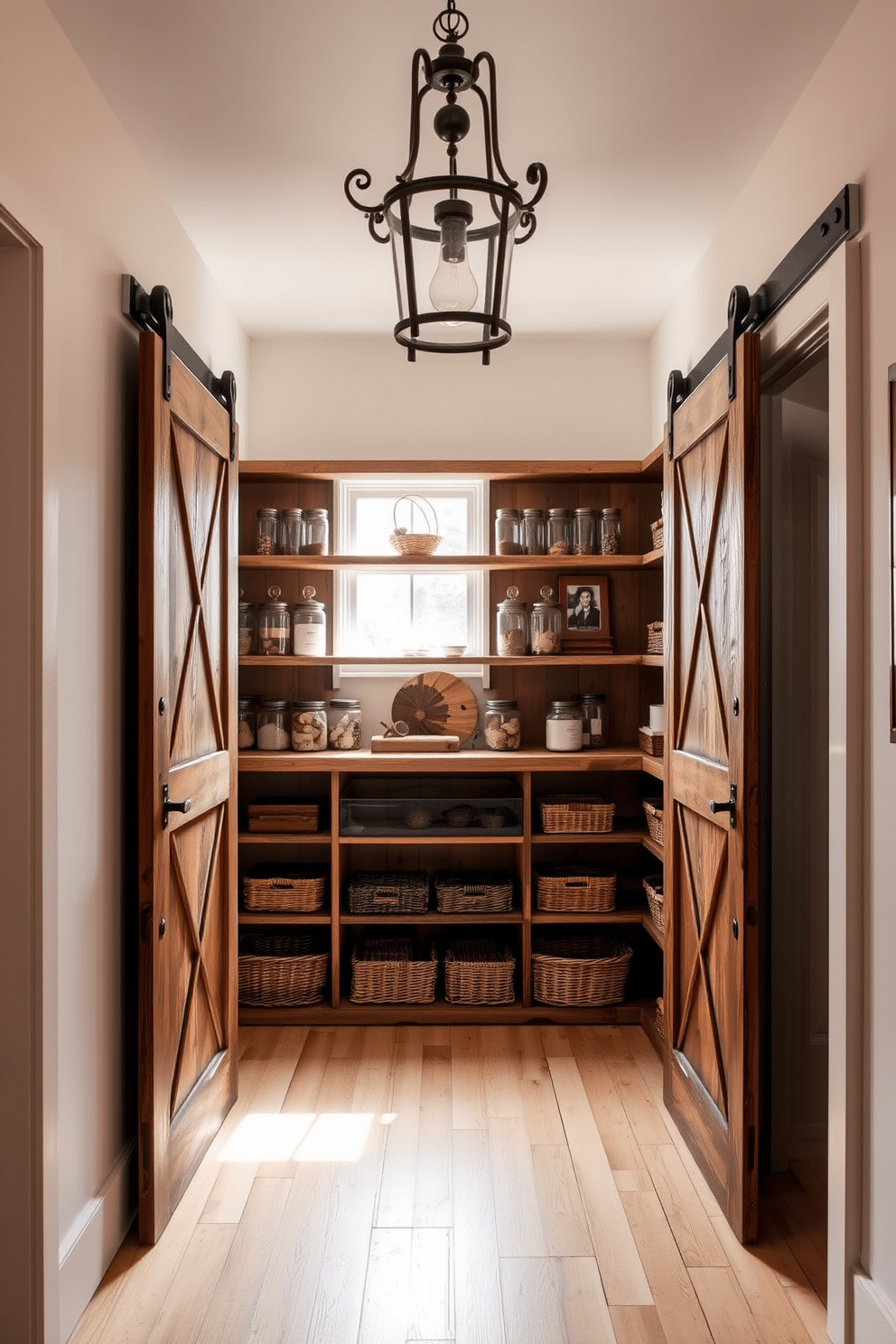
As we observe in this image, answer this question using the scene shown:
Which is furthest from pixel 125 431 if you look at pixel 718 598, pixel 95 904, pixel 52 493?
pixel 718 598

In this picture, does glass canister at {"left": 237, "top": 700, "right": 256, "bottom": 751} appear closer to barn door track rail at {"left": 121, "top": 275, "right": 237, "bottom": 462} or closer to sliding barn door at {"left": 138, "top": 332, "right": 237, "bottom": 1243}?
sliding barn door at {"left": 138, "top": 332, "right": 237, "bottom": 1243}

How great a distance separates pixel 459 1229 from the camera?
243cm

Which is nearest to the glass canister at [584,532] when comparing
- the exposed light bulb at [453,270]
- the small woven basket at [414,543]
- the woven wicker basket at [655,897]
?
the small woven basket at [414,543]

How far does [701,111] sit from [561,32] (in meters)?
0.52

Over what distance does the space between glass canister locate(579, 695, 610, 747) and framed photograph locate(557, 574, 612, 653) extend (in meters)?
0.28

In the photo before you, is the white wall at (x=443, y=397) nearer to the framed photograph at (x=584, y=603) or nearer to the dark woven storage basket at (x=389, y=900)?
the framed photograph at (x=584, y=603)

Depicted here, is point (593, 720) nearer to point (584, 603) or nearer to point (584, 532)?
point (584, 603)

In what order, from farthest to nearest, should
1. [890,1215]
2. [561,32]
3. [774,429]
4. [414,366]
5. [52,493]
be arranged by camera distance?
[414,366] < [774,429] < [561,32] < [52,493] < [890,1215]

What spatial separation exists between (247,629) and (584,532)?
4.81 feet

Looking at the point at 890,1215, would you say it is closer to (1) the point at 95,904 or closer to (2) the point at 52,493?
(1) the point at 95,904

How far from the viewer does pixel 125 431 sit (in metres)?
2.54

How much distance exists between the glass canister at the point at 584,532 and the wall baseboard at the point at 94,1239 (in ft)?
8.79

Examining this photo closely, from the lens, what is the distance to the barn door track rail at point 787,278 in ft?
6.64

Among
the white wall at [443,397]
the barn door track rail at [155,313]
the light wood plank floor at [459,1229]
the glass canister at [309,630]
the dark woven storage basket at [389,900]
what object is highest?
the white wall at [443,397]
